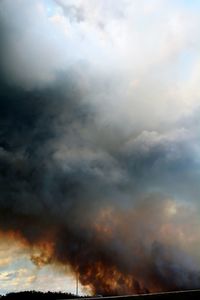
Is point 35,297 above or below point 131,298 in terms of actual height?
above

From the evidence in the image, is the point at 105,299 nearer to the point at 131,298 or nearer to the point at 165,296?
the point at 131,298

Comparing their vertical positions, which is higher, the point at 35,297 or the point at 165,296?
the point at 35,297

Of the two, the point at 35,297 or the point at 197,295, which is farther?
the point at 35,297

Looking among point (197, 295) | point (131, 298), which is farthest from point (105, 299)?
point (197, 295)

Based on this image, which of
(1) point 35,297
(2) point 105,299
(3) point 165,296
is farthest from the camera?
(1) point 35,297

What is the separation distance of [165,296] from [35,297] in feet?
671

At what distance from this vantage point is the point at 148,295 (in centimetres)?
1020

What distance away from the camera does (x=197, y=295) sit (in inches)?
422

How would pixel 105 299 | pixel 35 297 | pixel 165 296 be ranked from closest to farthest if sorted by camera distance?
pixel 105 299
pixel 165 296
pixel 35 297

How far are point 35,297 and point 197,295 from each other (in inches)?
8049

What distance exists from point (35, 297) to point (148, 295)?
205 m

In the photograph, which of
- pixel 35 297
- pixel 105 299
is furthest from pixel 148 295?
pixel 35 297

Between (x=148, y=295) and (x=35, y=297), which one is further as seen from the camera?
(x=35, y=297)

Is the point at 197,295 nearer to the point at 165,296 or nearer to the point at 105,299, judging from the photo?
the point at 165,296
